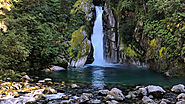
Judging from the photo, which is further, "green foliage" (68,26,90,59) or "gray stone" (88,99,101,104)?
"green foliage" (68,26,90,59)

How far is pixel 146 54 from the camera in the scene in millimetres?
14141

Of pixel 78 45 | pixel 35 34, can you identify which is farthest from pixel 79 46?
pixel 35 34

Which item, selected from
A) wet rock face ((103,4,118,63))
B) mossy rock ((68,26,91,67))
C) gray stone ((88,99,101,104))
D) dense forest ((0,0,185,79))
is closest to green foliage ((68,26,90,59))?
mossy rock ((68,26,91,67))

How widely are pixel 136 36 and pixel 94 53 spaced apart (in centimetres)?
789

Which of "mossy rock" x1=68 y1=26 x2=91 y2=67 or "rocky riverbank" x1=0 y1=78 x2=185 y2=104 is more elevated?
"mossy rock" x1=68 y1=26 x2=91 y2=67

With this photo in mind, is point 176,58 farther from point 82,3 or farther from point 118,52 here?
point 82,3

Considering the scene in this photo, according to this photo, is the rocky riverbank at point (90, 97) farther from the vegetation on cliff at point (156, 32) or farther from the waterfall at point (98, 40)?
the waterfall at point (98, 40)

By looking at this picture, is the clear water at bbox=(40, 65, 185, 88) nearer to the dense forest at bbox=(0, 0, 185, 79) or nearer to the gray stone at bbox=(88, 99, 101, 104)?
the dense forest at bbox=(0, 0, 185, 79)

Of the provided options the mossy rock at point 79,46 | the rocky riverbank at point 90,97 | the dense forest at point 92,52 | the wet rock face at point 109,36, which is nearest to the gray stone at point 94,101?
the rocky riverbank at point 90,97

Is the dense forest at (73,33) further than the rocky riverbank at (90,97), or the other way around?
the dense forest at (73,33)

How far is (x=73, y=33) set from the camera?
55.1ft

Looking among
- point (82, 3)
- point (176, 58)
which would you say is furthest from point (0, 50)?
point (82, 3)

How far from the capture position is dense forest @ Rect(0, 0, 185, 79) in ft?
31.3

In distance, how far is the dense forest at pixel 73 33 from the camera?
954 centimetres
